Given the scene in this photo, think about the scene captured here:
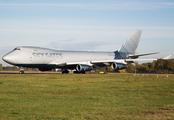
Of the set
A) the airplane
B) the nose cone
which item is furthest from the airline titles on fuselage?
the nose cone

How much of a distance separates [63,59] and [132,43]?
19993 mm

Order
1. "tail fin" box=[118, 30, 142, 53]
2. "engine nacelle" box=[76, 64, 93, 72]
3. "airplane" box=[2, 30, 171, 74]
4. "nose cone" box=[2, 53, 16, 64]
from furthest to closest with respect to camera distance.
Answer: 1. "tail fin" box=[118, 30, 142, 53]
2. "engine nacelle" box=[76, 64, 93, 72]
3. "airplane" box=[2, 30, 171, 74]
4. "nose cone" box=[2, 53, 16, 64]

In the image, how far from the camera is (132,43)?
2402 inches

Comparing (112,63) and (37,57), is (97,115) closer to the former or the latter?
(37,57)

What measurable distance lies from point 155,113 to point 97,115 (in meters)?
2.37

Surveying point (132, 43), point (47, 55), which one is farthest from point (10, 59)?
point (132, 43)

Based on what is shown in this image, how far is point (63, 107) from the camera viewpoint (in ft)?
36.0

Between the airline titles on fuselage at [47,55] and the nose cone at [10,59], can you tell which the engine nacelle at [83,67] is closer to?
the airline titles on fuselage at [47,55]

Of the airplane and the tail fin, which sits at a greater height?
the tail fin

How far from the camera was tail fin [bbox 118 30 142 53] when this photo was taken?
2366 inches

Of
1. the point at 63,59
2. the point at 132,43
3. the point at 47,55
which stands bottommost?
the point at 63,59

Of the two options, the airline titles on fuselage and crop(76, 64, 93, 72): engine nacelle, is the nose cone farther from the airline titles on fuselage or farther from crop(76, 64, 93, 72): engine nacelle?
crop(76, 64, 93, 72): engine nacelle

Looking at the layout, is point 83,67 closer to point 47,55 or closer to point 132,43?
point 47,55

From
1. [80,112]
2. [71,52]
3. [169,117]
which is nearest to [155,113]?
[169,117]
